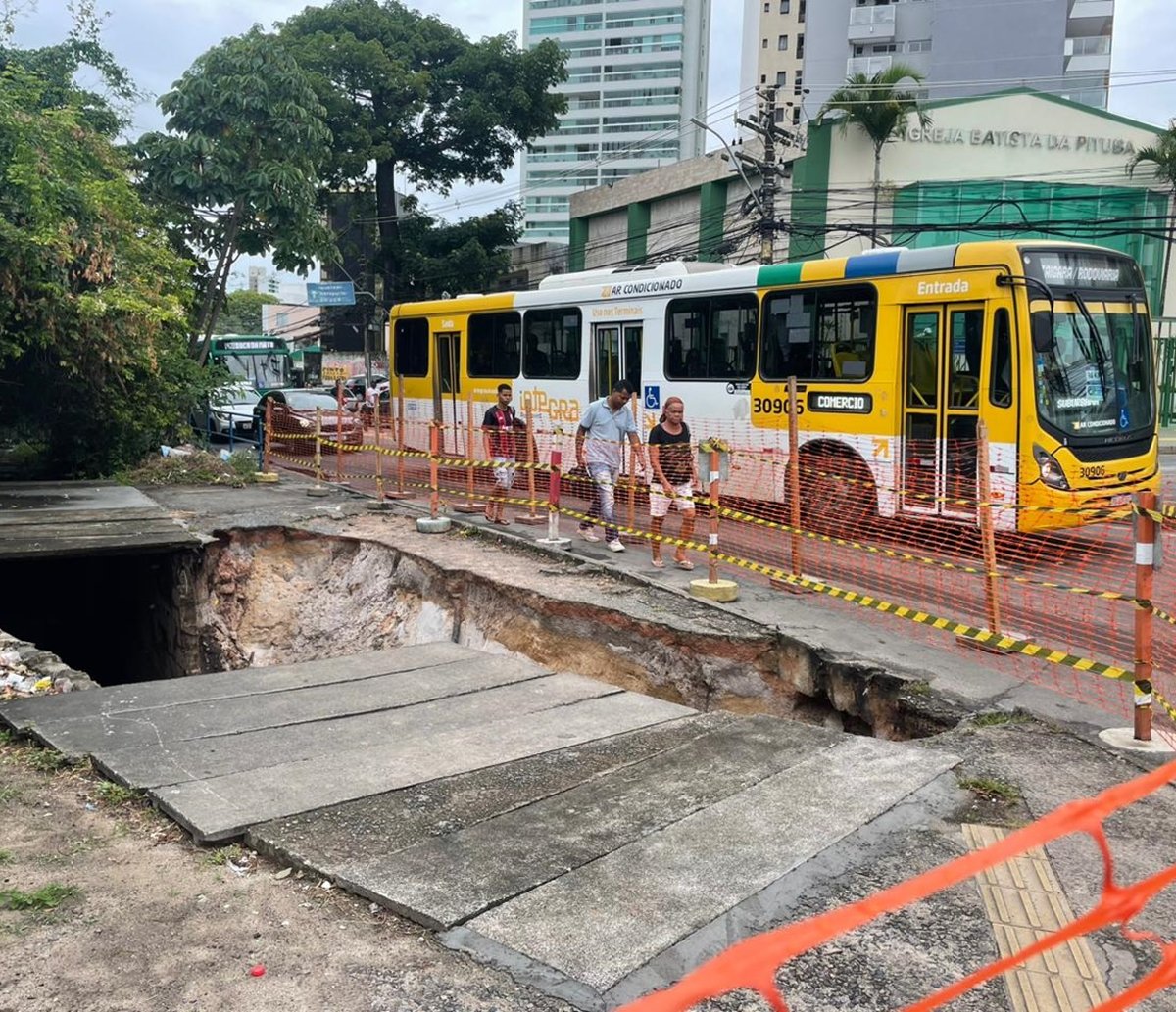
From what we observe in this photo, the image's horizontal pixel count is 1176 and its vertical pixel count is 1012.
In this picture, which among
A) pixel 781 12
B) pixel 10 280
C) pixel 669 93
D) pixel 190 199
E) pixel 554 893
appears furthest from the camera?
pixel 669 93

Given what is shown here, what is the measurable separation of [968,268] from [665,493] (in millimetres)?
3800

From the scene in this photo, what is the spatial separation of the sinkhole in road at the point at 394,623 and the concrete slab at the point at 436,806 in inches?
58.4

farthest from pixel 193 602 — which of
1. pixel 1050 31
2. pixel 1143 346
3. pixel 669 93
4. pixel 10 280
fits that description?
pixel 669 93

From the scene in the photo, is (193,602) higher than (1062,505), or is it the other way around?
(1062,505)

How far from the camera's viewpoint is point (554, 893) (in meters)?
3.46

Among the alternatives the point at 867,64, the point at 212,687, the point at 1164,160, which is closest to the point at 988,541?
the point at 212,687

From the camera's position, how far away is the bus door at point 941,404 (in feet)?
31.2

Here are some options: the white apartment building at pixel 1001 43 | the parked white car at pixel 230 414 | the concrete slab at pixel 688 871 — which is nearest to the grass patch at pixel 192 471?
the parked white car at pixel 230 414

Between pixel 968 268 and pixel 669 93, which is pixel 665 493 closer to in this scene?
pixel 968 268

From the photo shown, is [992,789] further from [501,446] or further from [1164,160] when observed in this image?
[1164,160]

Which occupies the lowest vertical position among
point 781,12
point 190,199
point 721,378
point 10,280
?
point 721,378

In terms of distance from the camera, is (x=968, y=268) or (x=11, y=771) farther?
(x=968, y=268)

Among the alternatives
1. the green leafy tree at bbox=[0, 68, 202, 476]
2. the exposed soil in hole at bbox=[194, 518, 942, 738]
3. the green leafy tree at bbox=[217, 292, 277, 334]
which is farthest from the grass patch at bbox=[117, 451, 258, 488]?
the green leafy tree at bbox=[217, 292, 277, 334]

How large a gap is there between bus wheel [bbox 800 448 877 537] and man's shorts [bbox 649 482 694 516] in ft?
5.47
